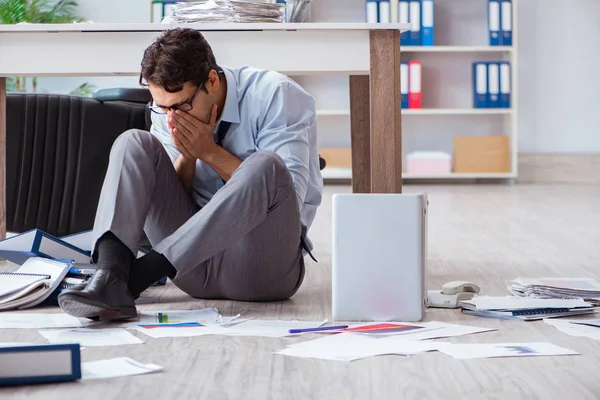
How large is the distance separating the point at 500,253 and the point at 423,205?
1189mm

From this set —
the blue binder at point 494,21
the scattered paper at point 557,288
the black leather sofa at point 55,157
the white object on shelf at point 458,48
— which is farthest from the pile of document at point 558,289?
the blue binder at point 494,21

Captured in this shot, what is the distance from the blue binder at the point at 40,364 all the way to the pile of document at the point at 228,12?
4.09 ft

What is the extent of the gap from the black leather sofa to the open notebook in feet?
2.49

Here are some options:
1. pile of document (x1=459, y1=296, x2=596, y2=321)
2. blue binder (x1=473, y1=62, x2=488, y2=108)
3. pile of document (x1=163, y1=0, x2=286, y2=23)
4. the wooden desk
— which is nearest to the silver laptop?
pile of document (x1=459, y1=296, x2=596, y2=321)

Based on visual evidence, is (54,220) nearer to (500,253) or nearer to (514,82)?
(500,253)

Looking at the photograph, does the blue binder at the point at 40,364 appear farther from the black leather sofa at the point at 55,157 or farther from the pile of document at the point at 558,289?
the black leather sofa at the point at 55,157

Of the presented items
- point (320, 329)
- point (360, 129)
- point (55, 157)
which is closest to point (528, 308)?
point (320, 329)

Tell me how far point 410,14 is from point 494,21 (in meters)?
0.58

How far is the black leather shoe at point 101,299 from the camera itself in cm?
158

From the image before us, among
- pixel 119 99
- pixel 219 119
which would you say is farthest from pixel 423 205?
pixel 119 99

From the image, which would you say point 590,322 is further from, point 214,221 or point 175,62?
point 175,62

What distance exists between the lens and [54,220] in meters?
2.74

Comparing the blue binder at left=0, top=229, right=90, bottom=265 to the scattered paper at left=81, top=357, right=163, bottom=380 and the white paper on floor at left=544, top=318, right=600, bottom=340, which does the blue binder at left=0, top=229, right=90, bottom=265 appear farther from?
the white paper on floor at left=544, top=318, right=600, bottom=340

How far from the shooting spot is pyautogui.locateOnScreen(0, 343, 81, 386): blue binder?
1.23 metres
